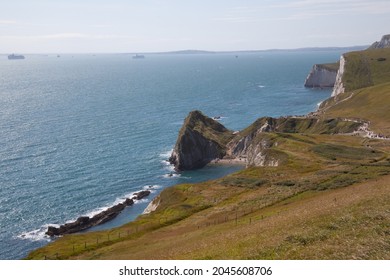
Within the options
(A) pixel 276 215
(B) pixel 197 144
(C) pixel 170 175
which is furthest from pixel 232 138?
(A) pixel 276 215

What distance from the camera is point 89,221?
3713 inches

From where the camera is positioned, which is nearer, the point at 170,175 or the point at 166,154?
the point at 170,175

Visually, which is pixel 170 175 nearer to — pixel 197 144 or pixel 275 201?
pixel 197 144

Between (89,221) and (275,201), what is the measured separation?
153ft

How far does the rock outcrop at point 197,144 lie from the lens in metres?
140

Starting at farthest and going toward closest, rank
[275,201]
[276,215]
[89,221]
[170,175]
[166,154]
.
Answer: [166,154]
[170,175]
[89,221]
[275,201]
[276,215]

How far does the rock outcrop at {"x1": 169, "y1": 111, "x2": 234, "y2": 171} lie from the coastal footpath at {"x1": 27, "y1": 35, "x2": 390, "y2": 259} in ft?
1.20

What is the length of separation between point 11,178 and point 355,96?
500 ft

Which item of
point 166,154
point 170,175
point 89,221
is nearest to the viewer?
point 89,221

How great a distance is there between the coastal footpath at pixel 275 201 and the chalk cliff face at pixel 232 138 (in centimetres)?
42

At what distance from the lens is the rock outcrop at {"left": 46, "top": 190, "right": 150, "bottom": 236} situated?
8913cm

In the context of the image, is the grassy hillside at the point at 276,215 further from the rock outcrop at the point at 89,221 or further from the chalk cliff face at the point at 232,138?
the rock outcrop at the point at 89,221

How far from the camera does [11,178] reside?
4675 inches
